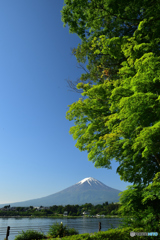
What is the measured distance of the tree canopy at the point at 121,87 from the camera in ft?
19.4

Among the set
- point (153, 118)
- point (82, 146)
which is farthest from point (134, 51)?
point (82, 146)

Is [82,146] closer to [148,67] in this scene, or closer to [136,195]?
[136,195]

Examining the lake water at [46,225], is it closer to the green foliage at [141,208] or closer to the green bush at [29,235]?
the green bush at [29,235]

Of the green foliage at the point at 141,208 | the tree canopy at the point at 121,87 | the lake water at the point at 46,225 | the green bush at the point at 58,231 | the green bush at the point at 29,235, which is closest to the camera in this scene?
the tree canopy at the point at 121,87

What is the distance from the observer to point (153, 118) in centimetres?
642

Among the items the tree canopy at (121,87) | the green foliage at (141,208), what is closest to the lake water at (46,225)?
the green foliage at (141,208)

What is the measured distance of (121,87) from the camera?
22.1ft

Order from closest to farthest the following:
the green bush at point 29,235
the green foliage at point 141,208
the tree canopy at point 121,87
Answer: the tree canopy at point 121,87, the green foliage at point 141,208, the green bush at point 29,235

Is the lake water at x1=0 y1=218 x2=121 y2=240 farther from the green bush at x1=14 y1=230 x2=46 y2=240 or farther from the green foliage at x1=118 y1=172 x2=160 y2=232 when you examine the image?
the green foliage at x1=118 y1=172 x2=160 y2=232

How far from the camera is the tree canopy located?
5.92 metres

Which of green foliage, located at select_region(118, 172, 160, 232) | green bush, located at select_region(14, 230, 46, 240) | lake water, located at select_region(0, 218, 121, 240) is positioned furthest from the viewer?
lake water, located at select_region(0, 218, 121, 240)

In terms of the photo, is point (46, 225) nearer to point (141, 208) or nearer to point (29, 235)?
point (29, 235)

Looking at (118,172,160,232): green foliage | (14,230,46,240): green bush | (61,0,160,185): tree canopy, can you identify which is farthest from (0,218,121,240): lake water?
(61,0,160,185): tree canopy

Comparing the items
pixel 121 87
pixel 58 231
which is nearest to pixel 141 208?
pixel 58 231
